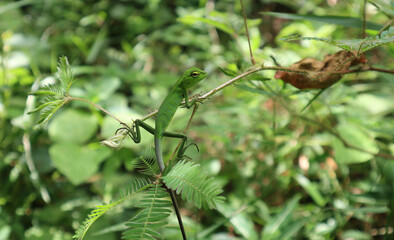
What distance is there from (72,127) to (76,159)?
377 millimetres

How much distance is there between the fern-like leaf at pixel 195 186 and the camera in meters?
0.73

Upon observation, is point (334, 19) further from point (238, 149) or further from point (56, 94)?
point (56, 94)

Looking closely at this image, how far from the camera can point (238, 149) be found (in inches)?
87.4

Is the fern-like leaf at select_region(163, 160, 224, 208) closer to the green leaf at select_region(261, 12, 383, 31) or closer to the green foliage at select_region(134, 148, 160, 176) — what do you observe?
the green foliage at select_region(134, 148, 160, 176)

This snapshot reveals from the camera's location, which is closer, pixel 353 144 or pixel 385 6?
pixel 385 6

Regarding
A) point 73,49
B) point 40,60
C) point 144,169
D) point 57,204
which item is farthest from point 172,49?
point 144,169

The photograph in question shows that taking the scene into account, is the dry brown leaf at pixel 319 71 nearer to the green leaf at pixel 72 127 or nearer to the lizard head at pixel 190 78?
the lizard head at pixel 190 78

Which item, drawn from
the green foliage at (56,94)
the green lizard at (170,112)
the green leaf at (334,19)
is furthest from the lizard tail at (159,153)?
the green leaf at (334,19)

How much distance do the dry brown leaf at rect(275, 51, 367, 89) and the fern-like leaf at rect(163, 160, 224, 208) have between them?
593mm

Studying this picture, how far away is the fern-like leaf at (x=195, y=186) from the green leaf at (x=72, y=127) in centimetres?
176

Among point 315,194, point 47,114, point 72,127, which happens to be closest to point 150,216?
point 47,114

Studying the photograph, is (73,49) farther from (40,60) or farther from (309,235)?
(309,235)

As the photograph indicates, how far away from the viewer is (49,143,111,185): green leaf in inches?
80.1

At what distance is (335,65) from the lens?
1083 millimetres
